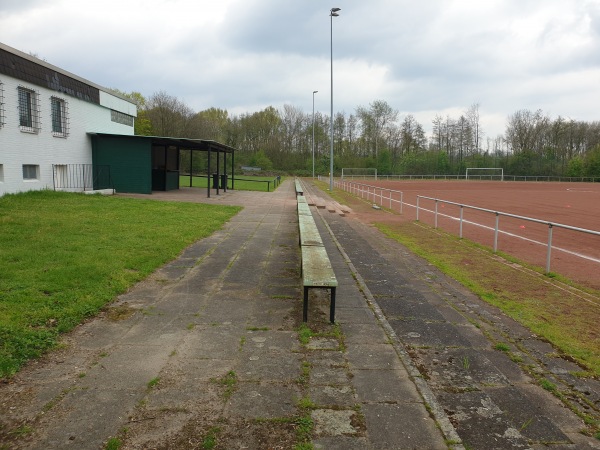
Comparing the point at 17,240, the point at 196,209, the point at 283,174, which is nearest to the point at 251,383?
the point at 17,240

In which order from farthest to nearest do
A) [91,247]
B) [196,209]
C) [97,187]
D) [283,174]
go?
[283,174]
[97,187]
[196,209]
[91,247]

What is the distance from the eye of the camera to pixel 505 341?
4.63 meters

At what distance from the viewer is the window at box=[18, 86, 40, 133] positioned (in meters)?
16.9

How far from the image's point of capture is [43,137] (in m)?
18.2

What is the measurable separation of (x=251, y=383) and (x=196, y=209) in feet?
44.0

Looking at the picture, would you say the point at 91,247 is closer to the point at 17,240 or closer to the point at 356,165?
the point at 17,240

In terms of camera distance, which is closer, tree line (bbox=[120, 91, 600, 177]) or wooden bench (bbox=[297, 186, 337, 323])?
wooden bench (bbox=[297, 186, 337, 323])

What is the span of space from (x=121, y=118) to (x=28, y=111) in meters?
9.23

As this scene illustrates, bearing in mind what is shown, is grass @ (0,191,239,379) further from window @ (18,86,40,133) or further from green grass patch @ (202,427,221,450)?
window @ (18,86,40,133)

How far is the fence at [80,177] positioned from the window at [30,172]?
1.02m

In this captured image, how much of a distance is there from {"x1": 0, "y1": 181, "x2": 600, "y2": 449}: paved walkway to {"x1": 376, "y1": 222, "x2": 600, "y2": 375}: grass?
0.76 metres

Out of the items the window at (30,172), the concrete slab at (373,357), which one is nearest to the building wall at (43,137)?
the window at (30,172)

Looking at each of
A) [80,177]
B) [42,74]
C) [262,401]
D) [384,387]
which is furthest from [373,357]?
[80,177]

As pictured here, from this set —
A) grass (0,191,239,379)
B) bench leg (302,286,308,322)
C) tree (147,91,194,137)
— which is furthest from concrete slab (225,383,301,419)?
tree (147,91,194,137)
